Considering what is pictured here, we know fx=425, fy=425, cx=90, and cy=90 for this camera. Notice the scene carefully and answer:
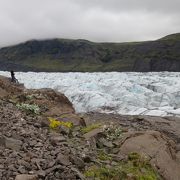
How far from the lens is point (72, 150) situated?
7.90 metres

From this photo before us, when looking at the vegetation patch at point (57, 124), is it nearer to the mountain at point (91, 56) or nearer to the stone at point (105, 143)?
the stone at point (105, 143)

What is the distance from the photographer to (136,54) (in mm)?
129125

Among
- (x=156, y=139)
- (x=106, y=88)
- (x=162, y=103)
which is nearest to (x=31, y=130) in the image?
(x=156, y=139)

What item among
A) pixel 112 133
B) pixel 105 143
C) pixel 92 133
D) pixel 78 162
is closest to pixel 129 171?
pixel 78 162

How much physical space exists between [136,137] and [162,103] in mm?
16906

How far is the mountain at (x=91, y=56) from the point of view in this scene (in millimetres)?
115750

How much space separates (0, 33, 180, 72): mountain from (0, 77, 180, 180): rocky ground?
98.0 metres

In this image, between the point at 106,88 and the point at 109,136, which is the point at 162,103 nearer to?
the point at 106,88

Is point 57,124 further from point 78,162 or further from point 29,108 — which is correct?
point 78,162

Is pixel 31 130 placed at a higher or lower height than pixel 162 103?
higher

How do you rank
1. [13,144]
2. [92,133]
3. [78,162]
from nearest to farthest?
1. [78,162]
2. [13,144]
3. [92,133]

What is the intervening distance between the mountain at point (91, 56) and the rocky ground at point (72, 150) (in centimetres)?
9801

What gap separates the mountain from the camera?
115750mm

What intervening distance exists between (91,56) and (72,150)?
13429cm
